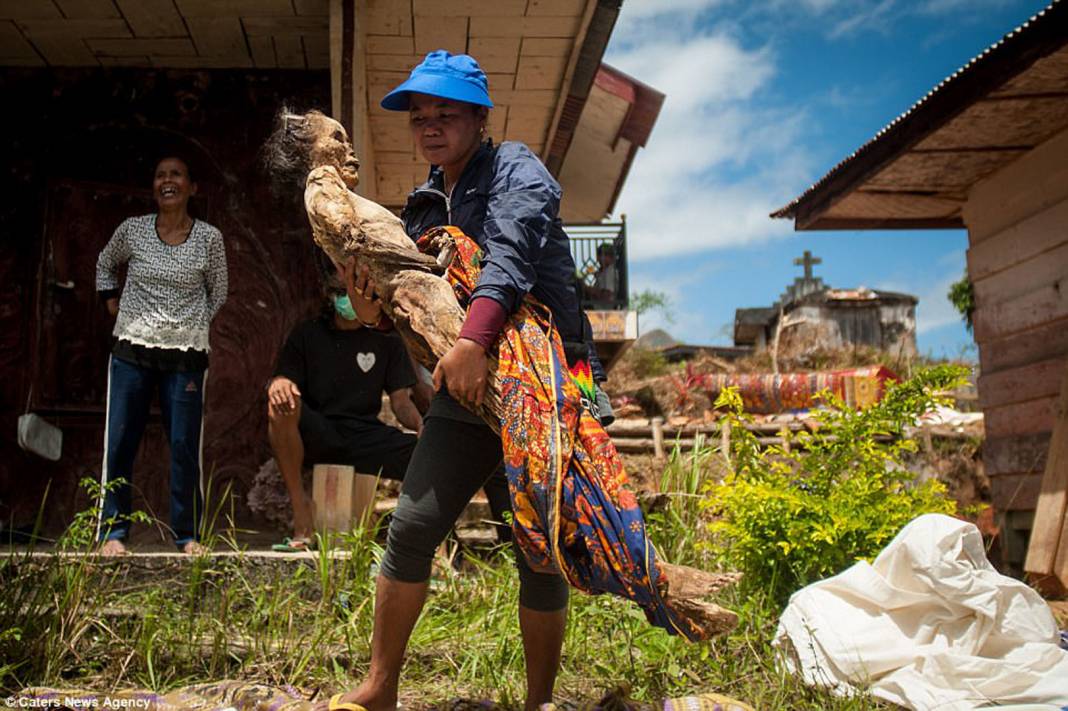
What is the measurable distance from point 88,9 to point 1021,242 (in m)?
6.46

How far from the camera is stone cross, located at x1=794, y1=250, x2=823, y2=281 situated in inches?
1347

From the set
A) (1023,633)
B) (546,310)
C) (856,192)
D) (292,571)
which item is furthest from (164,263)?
(856,192)

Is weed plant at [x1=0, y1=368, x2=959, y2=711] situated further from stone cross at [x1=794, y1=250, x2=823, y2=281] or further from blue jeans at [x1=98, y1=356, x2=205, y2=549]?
stone cross at [x1=794, y1=250, x2=823, y2=281]

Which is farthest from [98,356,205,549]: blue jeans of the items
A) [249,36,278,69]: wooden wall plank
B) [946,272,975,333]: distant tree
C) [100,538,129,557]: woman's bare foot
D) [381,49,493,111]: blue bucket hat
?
[946,272,975,333]: distant tree

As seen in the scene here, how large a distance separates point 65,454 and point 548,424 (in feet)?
15.3

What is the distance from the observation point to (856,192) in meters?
7.53

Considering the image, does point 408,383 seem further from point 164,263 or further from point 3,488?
point 3,488

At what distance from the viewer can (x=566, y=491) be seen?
263 cm

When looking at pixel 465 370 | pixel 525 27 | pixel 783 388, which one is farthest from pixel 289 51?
pixel 783 388

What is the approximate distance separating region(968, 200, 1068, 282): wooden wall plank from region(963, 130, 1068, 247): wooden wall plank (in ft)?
0.18

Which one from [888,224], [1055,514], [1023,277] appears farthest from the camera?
[888,224]

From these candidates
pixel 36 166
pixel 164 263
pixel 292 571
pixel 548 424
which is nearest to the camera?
pixel 548 424

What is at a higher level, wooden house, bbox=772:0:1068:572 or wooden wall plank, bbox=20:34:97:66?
wooden wall plank, bbox=20:34:97:66

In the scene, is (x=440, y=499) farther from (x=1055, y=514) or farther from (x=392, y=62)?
(x=1055, y=514)
